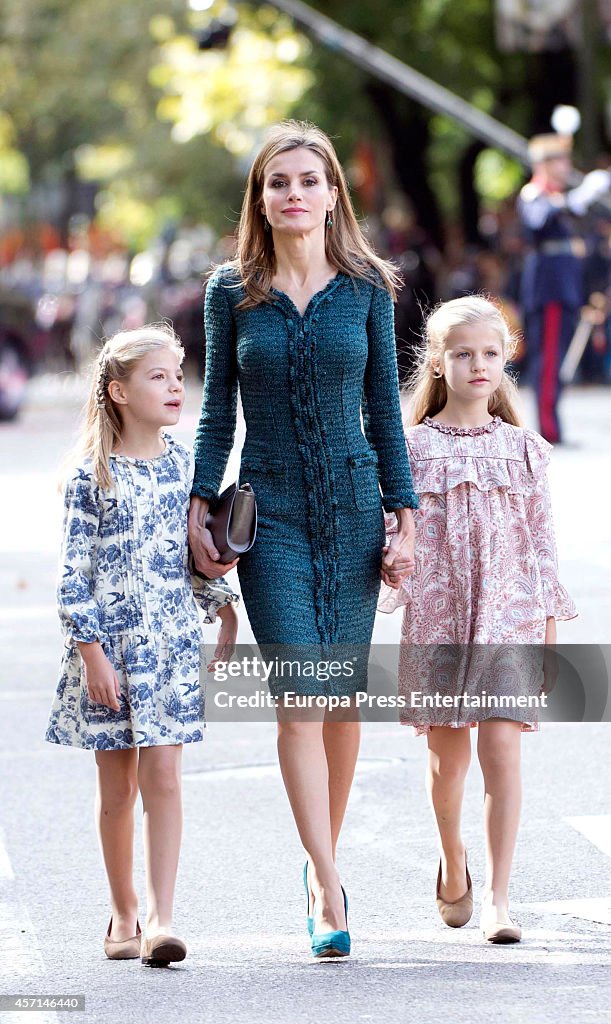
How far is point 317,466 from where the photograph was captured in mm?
4957

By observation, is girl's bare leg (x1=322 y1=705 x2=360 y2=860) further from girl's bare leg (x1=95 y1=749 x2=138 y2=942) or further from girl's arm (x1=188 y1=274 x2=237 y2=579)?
girl's arm (x1=188 y1=274 x2=237 y2=579)

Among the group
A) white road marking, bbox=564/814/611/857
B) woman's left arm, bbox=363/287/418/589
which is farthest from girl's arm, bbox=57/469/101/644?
white road marking, bbox=564/814/611/857

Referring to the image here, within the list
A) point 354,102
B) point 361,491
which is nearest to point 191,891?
point 361,491

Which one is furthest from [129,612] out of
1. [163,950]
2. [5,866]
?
[5,866]

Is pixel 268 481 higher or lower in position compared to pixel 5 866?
higher

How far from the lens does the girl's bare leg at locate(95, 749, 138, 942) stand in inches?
197

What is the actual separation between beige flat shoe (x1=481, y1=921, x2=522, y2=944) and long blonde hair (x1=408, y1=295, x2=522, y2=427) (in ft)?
4.07

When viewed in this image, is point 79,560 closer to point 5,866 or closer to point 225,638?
point 225,638

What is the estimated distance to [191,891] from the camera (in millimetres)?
5676

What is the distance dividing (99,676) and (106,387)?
0.72 metres

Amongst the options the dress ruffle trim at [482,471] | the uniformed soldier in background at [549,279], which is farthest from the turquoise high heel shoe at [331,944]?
the uniformed soldier in background at [549,279]

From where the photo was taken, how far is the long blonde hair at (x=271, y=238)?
5.08m

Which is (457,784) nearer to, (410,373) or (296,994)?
(296,994)

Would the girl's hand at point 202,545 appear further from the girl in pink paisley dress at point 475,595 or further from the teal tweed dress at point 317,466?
the girl in pink paisley dress at point 475,595
